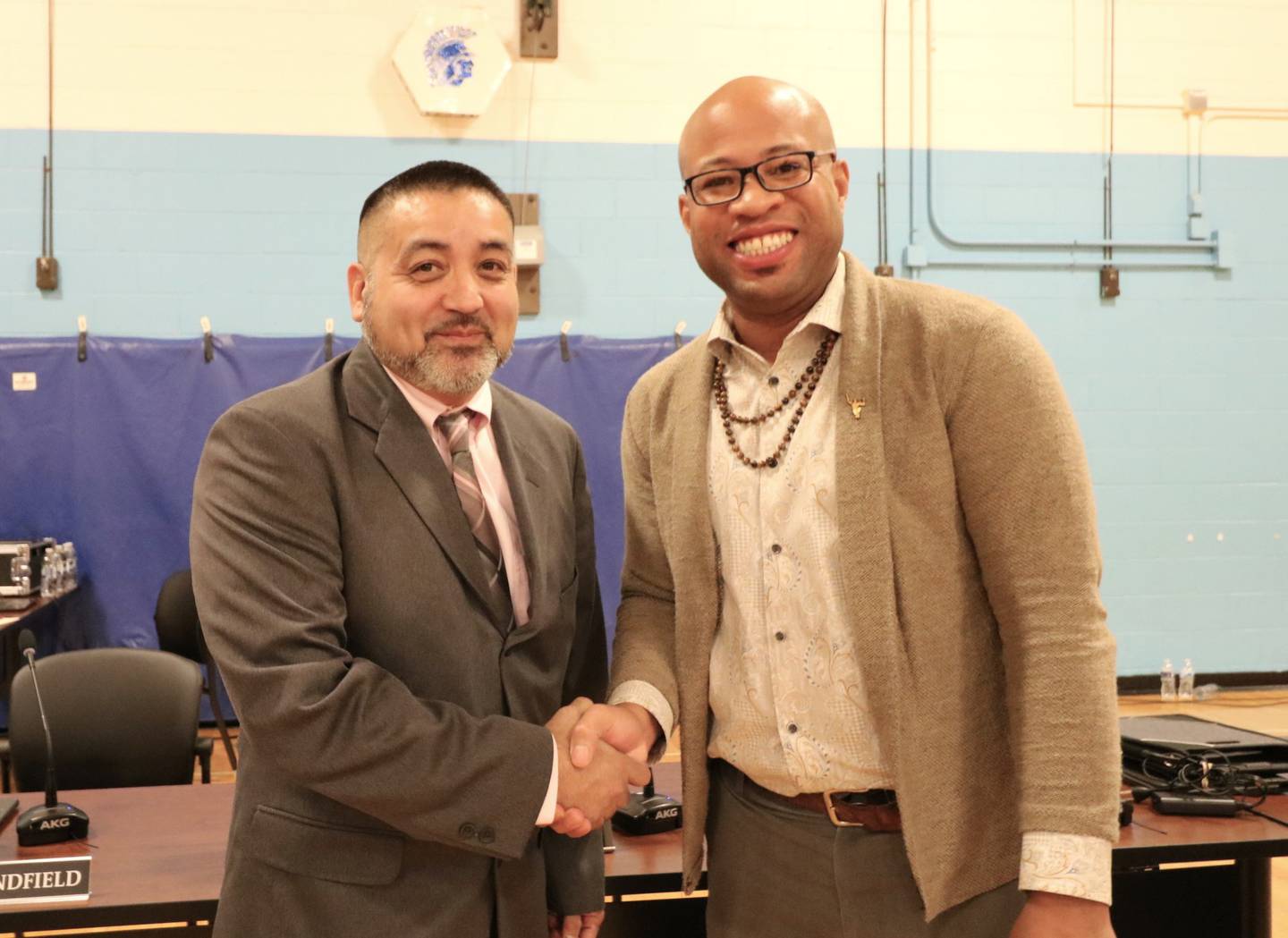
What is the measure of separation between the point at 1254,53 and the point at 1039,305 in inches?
71.7

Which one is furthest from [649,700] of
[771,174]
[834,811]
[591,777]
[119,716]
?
[119,716]

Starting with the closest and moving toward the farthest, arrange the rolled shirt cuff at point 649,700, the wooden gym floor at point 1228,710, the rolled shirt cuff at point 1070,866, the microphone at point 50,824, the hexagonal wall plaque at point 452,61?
the rolled shirt cuff at point 1070,866 < the rolled shirt cuff at point 649,700 < the microphone at point 50,824 < the wooden gym floor at point 1228,710 < the hexagonal wall plaque at point 452,61

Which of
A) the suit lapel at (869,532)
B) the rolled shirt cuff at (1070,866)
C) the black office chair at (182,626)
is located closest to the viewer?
the rolled shirt cuff at (1070,866)

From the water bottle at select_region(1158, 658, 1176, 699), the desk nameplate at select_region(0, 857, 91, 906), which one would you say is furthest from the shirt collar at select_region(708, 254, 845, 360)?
the water bottle at select_region(1158, 658, 1176, 699)

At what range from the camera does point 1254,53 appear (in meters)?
6.51

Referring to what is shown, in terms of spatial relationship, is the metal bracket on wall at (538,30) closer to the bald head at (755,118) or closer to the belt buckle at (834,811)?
the bald head at (755,118)

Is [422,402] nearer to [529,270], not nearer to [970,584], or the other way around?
[970,584]

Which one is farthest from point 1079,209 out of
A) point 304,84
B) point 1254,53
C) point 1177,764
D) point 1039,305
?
point 1177,764

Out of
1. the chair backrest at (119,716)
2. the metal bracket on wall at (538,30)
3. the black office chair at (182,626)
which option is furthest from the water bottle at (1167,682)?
the chair backrest at (119,716)

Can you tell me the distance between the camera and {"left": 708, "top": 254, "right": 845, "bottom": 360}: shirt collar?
1720 millimetres

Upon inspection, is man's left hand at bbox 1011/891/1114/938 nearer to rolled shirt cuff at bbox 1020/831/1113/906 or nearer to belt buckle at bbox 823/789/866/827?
rolled shirt cuff at bbox 1020/831/1113/906

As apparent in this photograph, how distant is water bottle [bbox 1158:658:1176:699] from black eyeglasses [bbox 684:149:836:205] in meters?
5.42

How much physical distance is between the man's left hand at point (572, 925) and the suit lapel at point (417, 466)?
475mm

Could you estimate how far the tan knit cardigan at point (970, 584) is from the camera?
4.94ft
